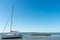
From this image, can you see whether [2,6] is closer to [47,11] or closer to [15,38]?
[47,11]

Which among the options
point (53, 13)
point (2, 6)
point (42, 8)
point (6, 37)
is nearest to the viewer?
point (2, 6)

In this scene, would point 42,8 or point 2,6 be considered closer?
point 2,6

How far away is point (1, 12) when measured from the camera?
5.75 m

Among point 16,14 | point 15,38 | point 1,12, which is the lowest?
point 15,38

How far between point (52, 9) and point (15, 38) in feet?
15.9

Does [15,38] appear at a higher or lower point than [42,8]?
lower

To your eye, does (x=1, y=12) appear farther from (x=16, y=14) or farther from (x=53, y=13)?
(x=53, y=13)

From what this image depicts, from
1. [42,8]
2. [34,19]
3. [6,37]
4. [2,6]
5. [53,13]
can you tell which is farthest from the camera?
[6,37]

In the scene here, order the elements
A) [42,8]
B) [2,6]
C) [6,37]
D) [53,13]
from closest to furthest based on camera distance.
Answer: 1. [2,6]
2. [42,8]
3. [53,13]
4. [6,37]

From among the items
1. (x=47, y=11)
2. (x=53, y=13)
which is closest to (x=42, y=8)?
(x=47, y=11)

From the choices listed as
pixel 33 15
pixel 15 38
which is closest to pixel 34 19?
pixel 33 15

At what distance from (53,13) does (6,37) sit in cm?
497

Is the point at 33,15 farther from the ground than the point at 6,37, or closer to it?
farther from the ground

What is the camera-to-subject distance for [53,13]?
27.8 ft
